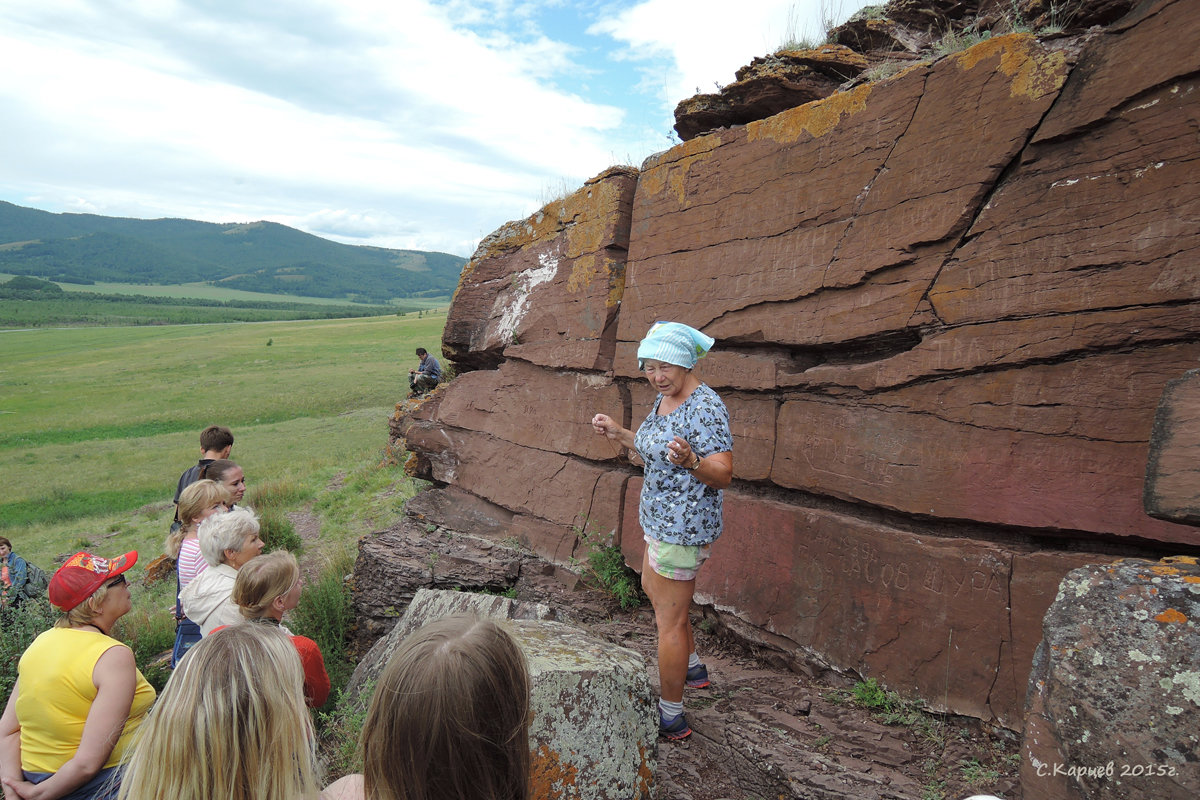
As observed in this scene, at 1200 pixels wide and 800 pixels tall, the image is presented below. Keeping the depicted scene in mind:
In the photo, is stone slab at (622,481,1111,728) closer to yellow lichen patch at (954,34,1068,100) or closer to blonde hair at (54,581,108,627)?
yellow lichen patch at (954,34,1068,100)

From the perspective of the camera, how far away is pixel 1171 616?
2281mm

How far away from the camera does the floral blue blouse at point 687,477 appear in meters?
3.57

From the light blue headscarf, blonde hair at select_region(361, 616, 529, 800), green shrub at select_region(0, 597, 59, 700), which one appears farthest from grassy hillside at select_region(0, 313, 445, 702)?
blonde hair at select_region(361, 616, 529, 800)

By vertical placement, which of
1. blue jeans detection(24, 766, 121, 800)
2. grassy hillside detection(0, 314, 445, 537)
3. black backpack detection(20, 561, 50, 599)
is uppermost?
blue jeans detection(24, 766, 121, 800)

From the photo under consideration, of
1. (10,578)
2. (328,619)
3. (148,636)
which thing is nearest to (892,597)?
(328,619)

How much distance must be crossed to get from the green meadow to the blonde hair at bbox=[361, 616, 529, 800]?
9.12 m

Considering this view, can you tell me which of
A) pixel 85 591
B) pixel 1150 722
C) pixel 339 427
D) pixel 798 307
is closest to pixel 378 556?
pixel 85 591

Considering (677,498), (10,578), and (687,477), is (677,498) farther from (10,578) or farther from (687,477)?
(10,578)

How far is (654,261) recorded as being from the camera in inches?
232

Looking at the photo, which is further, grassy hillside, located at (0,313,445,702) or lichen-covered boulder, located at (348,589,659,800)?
grassy hillside, located at (0,313,445,702)

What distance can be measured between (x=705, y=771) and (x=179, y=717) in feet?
8.86

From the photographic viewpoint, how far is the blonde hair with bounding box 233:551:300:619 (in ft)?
12.1

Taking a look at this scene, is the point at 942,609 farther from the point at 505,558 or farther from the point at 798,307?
the point at 505,558

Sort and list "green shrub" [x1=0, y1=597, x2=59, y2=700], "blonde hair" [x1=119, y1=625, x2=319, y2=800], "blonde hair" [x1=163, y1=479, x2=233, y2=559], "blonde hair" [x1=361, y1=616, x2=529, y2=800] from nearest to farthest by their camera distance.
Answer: "blonde hair" [x1=361, y1=616, x2=529, y2=800], "blonde hair" [x1=119, y1=625, x2=319, y2=800], "blonde hair" [x1=163, y1=479, x2=233, y2=559], "green shrub" [x1=0, y1=597, x2=59, y2=700]
